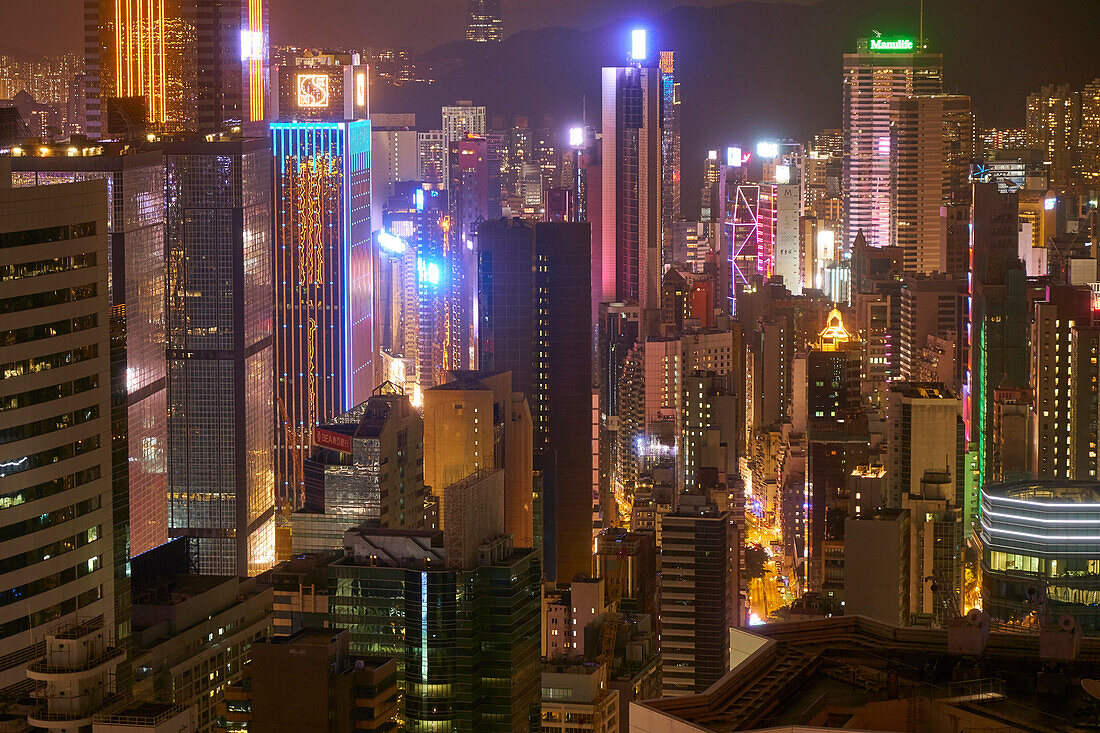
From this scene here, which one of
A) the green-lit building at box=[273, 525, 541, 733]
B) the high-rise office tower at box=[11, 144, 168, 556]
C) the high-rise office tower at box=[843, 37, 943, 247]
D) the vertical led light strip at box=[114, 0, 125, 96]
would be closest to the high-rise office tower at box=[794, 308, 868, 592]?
the high-rise office tower at box=[11, 144, 168, 556]

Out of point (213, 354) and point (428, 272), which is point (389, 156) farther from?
point (213, 354)

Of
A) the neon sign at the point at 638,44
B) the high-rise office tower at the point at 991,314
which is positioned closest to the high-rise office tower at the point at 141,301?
the high-rise office tower at the point at 991,314

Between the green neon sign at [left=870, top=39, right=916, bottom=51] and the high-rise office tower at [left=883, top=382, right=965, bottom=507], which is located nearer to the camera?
the high-rise office tower at [left=883, top=382, right=965, bottom=507]

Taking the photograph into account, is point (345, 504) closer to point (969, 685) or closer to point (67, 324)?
point (67, 324)

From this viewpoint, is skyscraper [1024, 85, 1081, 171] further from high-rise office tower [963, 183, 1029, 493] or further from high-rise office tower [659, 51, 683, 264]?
high-rise office tower [659, 51, 683, 264]

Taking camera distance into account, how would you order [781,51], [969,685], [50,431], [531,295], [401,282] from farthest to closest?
1. [401,282]
2. [781,51]
3. [531,295]
4. [50,431]
5. [969,685]

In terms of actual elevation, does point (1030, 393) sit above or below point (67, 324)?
below

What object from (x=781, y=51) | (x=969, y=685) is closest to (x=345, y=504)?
(x=969, y=685)

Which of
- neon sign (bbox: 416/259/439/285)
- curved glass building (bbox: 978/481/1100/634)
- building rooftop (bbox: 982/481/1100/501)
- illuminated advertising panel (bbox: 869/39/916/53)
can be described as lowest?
curved glass building (bbox: 978/481/1100/634)

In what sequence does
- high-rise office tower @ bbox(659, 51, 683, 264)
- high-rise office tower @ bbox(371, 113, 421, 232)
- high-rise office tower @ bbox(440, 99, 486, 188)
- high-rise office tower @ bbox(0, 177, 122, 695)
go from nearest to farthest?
high-rise office tower @ bbox(0, 177, 122, 695) < high-rise office tower @ bbox(440, 99, 486, 188) < high-rise office tower @ bbox(659, 51, 683, 264) < high-rise office tower @ bbox(371, 113, 421, 232)
